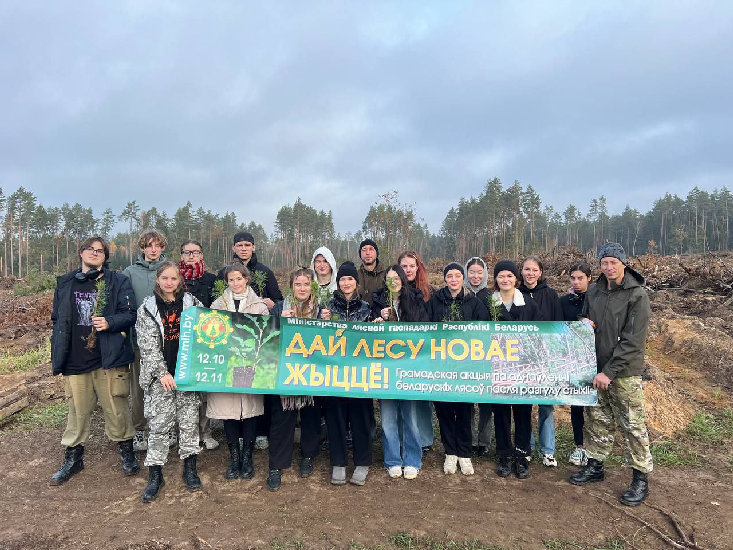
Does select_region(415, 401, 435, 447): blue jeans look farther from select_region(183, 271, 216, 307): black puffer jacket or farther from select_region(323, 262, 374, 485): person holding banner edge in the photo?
select_region(183, 271, 216, 307): black puffer jacket

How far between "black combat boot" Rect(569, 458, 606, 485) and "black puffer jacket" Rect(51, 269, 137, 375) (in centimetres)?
503

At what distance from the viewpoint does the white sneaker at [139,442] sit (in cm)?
526

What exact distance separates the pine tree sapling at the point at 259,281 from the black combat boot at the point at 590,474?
4119mm

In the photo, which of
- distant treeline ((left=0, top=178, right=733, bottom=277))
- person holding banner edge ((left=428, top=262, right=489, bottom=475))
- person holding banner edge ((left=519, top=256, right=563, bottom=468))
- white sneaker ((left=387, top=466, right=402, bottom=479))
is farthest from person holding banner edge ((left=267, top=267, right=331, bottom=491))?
distant treeline ((left=0, top=178, right=733, bottom=277))

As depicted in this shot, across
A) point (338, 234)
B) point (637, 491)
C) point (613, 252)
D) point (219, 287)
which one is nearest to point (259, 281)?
point (219, 287)

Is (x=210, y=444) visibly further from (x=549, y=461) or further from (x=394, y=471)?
(x=549, y=461)

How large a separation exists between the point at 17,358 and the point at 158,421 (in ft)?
29.3

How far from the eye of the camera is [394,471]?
15.2ft

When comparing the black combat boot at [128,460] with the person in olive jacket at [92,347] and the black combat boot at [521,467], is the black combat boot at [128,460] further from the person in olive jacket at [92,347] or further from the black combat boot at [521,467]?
the black combat boot at [521,467]

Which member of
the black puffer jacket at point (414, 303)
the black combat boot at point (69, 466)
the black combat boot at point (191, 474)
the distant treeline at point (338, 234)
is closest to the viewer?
the black combat boot at point (191, 474)

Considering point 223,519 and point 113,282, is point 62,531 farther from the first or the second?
point 113,282

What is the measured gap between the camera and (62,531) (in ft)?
12.2

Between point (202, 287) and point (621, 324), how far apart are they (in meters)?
4.85

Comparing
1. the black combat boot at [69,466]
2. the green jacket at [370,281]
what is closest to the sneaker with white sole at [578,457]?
the green jacket at [370,281]
